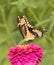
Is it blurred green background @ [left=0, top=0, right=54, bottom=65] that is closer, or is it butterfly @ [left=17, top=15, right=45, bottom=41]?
butterfly @ [left=17, top=15, right=45, bottom=41]

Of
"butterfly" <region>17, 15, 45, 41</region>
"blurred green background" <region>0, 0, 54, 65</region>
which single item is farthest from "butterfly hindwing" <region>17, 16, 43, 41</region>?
"blurred green background" <region>0, 0, 54, 65</region>

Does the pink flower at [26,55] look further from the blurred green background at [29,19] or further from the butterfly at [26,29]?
the blurred green background at [29,19]

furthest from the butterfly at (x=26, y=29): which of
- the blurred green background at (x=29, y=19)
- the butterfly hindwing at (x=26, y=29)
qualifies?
the blurred green background at (x=29, y=19)

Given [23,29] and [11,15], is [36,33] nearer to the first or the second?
[23,29]

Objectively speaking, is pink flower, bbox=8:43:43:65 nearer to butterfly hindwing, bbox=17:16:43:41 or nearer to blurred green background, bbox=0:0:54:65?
butterfly hindwing, bbox=17:16:43:41

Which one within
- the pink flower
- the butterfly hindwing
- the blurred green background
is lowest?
the pink flower
